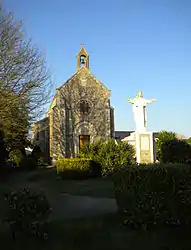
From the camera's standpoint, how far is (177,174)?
621 centimetres

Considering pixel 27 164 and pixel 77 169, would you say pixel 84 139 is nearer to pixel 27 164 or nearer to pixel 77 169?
pixel 27 164

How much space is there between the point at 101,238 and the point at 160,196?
5.48 ft

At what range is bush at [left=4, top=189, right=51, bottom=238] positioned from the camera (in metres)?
5.29

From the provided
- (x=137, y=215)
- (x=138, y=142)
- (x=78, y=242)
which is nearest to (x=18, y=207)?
(x=78, y=242)

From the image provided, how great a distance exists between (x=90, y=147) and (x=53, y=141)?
46.1 ft

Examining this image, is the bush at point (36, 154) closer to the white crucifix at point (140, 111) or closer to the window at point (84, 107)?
the window at point (84, 107)

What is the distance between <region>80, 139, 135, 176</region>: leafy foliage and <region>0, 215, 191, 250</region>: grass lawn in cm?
1029

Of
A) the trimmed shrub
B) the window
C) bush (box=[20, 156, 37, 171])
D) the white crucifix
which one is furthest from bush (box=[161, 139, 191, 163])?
the window

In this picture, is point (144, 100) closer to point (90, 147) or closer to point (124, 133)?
point (90, 147)

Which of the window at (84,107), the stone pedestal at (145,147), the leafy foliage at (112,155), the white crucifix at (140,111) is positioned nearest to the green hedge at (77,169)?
the leafy foliage at (112,155)

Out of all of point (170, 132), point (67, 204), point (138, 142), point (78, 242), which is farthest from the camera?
point (170, 132)

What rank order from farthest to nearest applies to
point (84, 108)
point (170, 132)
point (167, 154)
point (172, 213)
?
point (84, 108), point (170, 132), point (167, 154), point (172, 213)

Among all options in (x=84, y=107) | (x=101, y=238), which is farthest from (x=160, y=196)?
(x=84, y=107)

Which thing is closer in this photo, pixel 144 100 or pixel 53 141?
pixel 144 100
